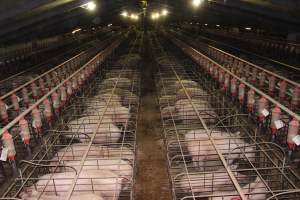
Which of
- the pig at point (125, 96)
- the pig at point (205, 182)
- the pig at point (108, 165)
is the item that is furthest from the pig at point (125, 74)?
the pig at point (205, 182)

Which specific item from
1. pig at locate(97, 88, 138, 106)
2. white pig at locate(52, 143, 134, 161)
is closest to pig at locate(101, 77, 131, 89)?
pig at locate(97, 88, 138, 106)

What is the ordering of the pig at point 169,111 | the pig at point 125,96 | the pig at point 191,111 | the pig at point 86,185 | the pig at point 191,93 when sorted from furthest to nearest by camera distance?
the pig at point 125,96 < the pig at point 191,93 < the pig at point 191,111 < the pig at point 169,111 < the pig at point 86,185

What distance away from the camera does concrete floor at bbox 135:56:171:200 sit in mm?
6012

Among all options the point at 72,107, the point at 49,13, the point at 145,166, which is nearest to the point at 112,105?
the point at 72,107

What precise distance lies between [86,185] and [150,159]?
2.91 m

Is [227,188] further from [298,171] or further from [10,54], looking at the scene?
[10,54]

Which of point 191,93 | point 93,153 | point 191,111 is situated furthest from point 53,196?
point 191,93

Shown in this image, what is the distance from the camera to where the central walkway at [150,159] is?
237 inches

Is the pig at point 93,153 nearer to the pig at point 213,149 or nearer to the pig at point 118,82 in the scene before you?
the pig at point 213,149

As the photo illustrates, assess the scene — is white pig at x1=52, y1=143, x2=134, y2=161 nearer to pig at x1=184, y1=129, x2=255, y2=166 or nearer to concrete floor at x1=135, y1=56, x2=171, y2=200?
concrete floor at x1=135, y1=56, x2=171, y2=200

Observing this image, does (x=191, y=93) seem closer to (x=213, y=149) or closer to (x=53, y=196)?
(x=213, y=149)

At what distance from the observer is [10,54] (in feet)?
61.4

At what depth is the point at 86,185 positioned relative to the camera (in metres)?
4.45

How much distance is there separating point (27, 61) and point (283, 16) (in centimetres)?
1356
